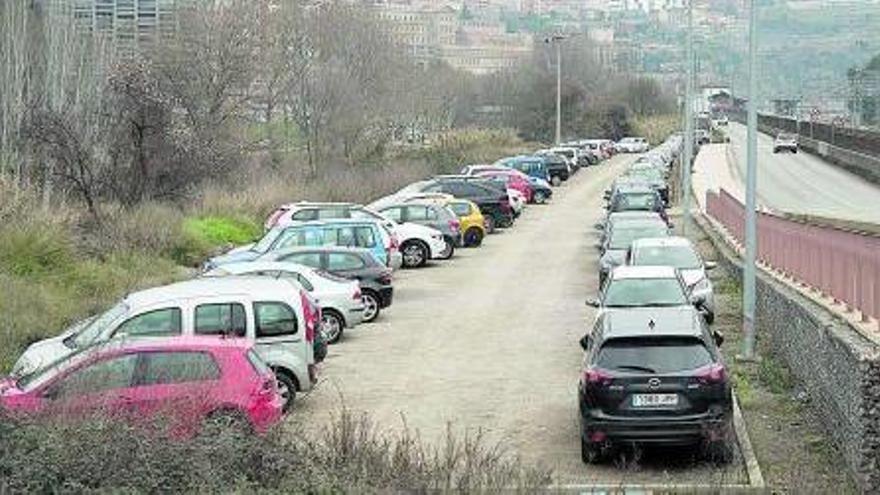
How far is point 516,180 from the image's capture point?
53250 mm

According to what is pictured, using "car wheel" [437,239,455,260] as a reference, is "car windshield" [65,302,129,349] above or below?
above

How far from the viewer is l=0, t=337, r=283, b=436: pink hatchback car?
41.7ft

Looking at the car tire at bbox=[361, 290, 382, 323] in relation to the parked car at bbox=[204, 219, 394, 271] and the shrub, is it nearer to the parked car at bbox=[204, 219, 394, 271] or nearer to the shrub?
the parked car at bbox=[204, 219, 394, 271]

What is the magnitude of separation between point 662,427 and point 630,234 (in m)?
15.5

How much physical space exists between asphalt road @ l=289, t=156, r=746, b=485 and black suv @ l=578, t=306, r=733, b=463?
0.97 ft

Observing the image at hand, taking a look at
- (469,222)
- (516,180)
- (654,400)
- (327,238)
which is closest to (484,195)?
(469,222)

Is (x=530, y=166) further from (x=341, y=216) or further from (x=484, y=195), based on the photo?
(x=341, y=216)

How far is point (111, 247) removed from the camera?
29.3 m

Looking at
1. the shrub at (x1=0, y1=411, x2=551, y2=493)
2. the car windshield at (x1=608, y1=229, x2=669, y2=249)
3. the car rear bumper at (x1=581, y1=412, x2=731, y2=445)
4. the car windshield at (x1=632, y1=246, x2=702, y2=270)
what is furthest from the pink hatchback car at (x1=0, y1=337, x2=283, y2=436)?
the car windshield at (x1=608, y1=229, x2=669, y2=249)

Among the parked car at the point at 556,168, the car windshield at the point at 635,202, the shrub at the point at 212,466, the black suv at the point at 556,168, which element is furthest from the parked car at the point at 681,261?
the black suv at the point at 556,168

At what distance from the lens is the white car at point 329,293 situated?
70.5 feet

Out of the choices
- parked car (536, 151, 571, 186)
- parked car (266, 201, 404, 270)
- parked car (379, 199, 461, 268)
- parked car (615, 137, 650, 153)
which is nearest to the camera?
parked car (266, 201, 404, 270)

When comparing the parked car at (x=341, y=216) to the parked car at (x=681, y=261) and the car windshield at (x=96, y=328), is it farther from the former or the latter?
the car windshield at (x=96, y=328)

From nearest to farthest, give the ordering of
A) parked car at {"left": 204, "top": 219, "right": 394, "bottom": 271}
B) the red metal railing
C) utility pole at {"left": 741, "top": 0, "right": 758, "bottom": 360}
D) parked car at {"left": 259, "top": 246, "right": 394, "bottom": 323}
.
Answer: the red metal railing, utility pole at {"left": 741, "top": 0, "right": 758, "bottom": 360}, parked car at {"left": 259, "top": 246, "right": 394, "bottom": 323}, parked car at {"left": 204, "top": 219, "right": 394, "bottom": 271}
